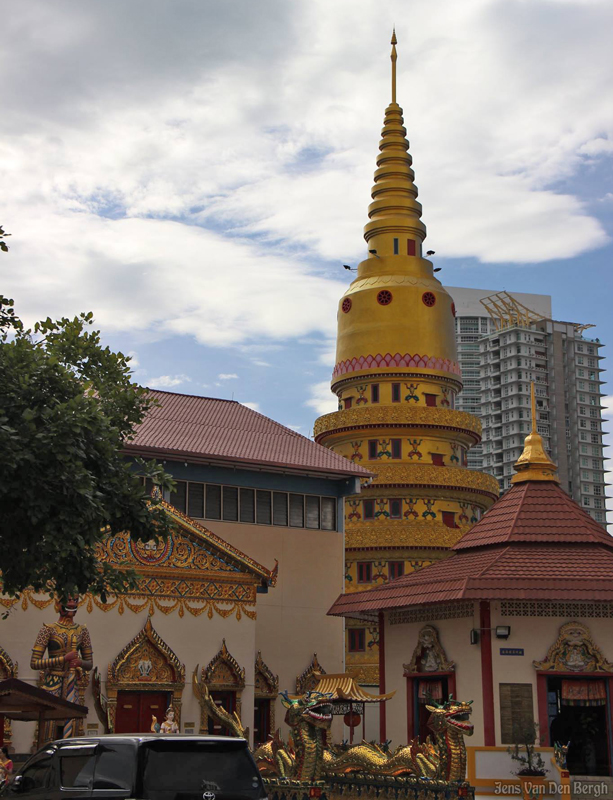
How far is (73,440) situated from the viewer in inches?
683

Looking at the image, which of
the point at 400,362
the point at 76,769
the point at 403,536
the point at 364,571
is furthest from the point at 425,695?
the point at 400,362

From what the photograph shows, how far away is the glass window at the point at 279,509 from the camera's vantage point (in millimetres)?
37906

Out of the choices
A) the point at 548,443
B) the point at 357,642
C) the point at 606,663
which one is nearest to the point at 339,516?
the point at 357,642

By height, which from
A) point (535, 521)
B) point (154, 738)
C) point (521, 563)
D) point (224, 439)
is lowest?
point (154, 738)

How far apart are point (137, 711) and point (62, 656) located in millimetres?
3221

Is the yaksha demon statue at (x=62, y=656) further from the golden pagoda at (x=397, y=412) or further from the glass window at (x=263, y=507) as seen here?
the golden pagoda at (x=397, y=412)

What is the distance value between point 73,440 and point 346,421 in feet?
103

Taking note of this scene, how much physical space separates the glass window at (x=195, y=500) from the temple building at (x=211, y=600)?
0.14 ft

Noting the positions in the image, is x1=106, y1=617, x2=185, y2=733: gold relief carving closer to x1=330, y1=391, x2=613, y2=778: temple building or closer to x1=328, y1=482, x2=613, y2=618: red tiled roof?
x1=328, y1=482, x2=613, y2=618: red tiled roof

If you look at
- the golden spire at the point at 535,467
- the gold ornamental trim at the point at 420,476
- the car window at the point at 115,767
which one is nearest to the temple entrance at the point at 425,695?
the golden spire at the point at 535,467

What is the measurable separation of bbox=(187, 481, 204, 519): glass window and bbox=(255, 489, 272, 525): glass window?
2.05 metres

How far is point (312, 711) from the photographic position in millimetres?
22984

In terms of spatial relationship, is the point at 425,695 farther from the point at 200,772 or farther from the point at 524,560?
the point at 200,772

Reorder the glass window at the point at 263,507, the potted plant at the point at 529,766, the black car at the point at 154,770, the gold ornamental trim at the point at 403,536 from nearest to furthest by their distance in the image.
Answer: the black car at the point at 154,770, the potted plant at the point at 529,766, the glass window at the point at 263,507, the gold ornamental trim at the point at 403,536
